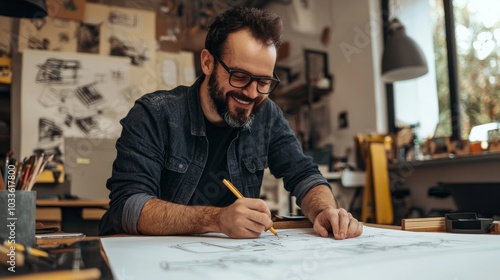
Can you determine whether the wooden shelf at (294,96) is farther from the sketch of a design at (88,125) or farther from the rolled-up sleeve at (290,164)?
the rolled-up sleeve at (290,164)

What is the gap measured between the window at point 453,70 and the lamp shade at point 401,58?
36cm

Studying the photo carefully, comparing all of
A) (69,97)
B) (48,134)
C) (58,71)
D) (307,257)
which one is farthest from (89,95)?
(307,257)

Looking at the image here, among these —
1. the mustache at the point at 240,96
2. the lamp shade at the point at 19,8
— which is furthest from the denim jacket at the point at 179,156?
the lamp shade at the point at 19,8

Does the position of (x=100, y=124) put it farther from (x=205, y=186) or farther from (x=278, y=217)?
(x=278, y=217)

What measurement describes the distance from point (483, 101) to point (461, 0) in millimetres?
850

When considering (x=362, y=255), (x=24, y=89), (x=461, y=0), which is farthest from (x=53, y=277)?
(x=461, y=0)

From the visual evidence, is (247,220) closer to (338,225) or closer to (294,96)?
(338,225)

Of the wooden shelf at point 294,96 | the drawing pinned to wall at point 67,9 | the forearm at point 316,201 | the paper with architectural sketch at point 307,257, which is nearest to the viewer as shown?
the paper with architectural sketch at point 307,257

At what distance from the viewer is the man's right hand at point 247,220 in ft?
2.73

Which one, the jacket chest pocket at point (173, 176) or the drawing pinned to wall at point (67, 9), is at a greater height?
the drawing pinned to wall at point (67, 9)

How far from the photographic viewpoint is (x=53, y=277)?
344mm

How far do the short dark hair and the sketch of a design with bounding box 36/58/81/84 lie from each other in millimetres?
2008

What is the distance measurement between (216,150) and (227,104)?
0.57ft

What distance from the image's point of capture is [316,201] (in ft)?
3.73
